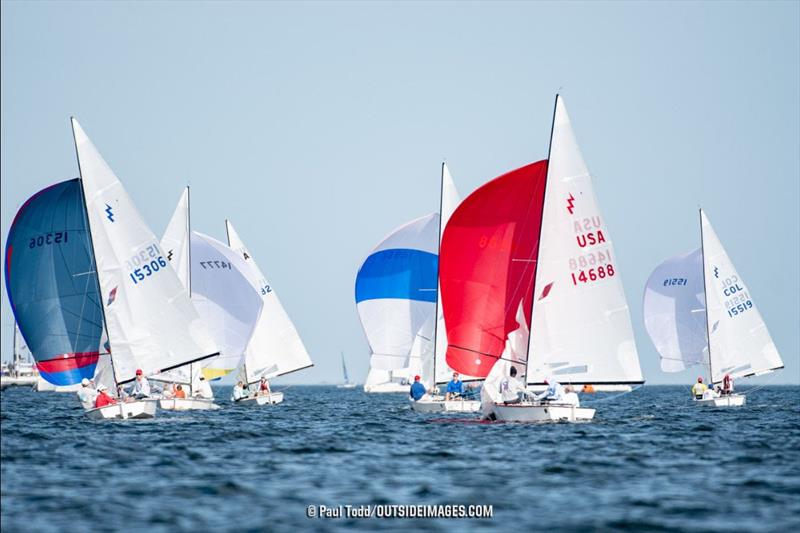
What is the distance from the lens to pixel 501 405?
106 feet

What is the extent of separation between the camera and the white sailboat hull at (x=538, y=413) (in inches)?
1246

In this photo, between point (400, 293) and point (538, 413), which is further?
point (400, 293)

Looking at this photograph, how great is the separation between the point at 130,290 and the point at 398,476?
696 inches

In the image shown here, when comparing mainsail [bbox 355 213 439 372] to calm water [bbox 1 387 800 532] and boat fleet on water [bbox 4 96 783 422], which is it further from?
calm water [bbox 1 387 800 532]

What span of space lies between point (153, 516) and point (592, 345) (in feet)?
63.6

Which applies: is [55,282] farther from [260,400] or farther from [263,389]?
[263,389]

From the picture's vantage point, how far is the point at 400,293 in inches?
2045

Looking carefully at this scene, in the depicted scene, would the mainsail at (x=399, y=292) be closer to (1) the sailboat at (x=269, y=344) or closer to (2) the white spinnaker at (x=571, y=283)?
(1) the sailboat at (x=269, y=344)

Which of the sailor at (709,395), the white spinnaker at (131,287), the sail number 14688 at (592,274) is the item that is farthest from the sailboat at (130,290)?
the sailor at (709,395)

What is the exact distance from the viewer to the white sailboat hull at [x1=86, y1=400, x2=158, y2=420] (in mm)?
33938

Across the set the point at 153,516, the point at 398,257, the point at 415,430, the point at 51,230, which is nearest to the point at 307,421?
the point at 415,430

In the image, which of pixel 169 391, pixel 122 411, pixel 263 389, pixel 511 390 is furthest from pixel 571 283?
pixel 263 389

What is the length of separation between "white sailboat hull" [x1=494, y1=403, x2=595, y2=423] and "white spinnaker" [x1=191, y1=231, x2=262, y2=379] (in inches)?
812

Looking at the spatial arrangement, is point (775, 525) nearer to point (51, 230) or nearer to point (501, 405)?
point (501, 405)
